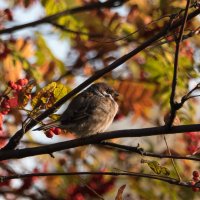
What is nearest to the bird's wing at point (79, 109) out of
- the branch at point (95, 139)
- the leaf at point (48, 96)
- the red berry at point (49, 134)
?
the red berry at point (49, 134)

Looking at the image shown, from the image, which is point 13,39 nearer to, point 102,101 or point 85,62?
point 85,62

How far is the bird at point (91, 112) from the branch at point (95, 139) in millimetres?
1857

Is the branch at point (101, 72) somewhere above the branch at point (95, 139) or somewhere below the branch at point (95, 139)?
above

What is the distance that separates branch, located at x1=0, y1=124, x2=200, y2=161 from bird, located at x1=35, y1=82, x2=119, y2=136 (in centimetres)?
186

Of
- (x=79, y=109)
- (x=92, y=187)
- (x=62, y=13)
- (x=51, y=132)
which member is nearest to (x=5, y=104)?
(x=51, y=132)

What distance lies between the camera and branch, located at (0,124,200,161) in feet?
10.8

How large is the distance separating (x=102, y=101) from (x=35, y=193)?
1291 mm

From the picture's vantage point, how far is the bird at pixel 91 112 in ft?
19.9

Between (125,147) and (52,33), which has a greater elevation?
(52,33)

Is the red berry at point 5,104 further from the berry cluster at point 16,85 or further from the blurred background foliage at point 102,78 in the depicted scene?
the blurred background foliage at point 102,78

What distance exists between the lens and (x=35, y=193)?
6324 mm

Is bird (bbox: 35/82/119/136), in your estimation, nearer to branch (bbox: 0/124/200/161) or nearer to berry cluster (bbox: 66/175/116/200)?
berry cluster (bbox: 66/175/116/200)

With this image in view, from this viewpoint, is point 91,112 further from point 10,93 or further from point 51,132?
point 10,93

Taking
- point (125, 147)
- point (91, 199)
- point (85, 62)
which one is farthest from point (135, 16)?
point (125, 147)
